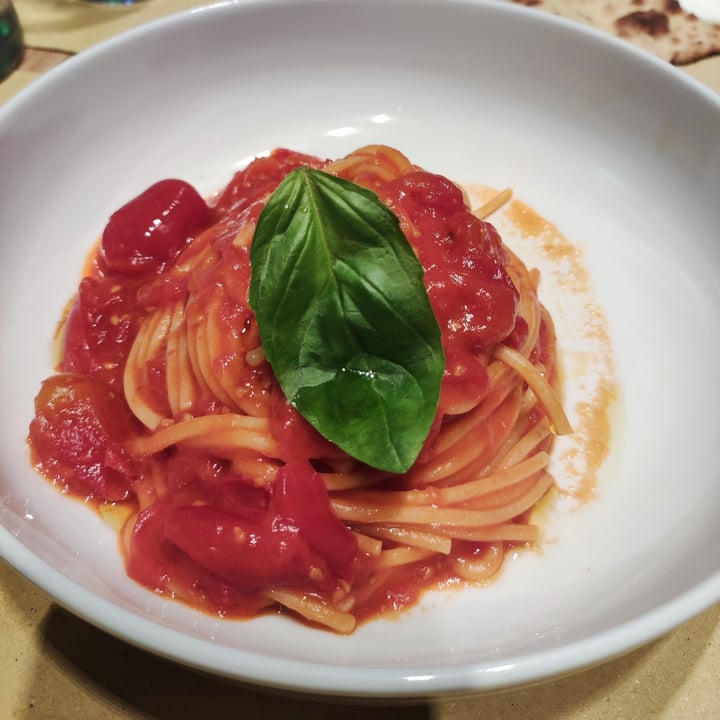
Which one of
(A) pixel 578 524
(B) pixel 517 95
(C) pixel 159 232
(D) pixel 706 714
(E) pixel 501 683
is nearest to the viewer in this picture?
(E) pixel 501 683

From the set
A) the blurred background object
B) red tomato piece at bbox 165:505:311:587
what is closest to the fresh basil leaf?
red tomato piece at bbox 165:505:311:587

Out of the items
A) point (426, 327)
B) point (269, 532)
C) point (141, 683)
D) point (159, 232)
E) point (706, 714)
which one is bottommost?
point (706, 714)

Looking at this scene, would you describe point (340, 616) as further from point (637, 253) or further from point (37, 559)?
point (637, 253)

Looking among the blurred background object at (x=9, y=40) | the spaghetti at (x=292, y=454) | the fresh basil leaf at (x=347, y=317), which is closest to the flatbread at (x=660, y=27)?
the spaghetti at (x=292, y=454)

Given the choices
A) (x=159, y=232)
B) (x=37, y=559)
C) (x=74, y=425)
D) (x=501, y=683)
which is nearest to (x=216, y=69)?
(x=159, y=232)

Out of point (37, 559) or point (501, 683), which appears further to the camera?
point (37, 559)

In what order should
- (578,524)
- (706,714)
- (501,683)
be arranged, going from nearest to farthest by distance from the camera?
(501,683) → (706,714) → (578,524)
